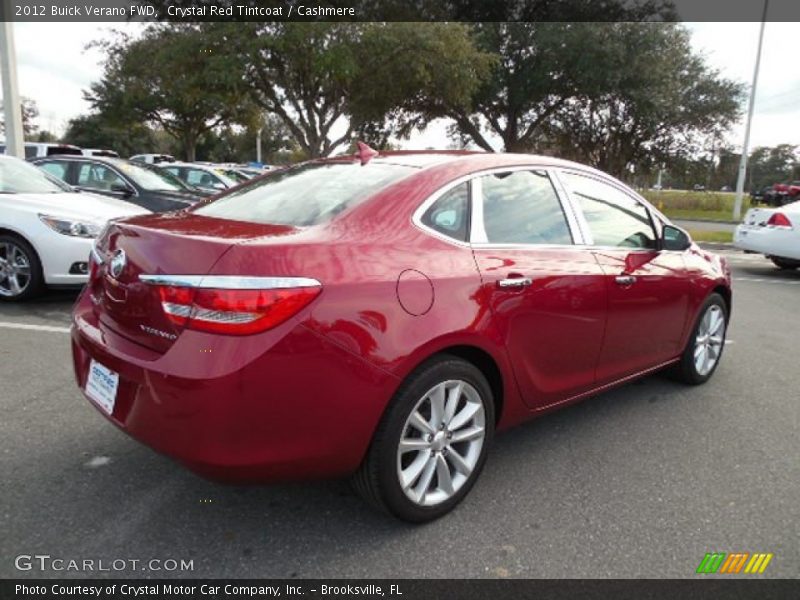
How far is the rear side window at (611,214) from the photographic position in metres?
3.35

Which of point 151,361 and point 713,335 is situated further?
point 713,335

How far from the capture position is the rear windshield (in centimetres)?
258

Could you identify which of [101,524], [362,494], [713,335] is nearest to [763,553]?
[362,494]

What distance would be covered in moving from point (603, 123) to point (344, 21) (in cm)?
1484

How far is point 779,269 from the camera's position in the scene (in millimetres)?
11172

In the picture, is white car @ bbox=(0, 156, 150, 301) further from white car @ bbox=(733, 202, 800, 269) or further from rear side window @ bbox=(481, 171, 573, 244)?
white car @ bbox=(733, 202, 800, 269)

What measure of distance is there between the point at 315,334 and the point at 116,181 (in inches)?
303

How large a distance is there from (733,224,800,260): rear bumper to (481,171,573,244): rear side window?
27.7 feet

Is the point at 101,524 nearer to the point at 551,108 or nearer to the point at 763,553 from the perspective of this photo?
the point at 763,553

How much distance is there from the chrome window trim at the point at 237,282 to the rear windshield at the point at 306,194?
16.8 inches

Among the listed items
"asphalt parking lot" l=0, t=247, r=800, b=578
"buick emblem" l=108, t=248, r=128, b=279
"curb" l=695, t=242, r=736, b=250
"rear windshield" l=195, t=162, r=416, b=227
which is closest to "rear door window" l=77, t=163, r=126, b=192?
"asphalt parking lot" l=0, t=247, r=800, b=578

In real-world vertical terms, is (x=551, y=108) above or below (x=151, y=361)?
above
